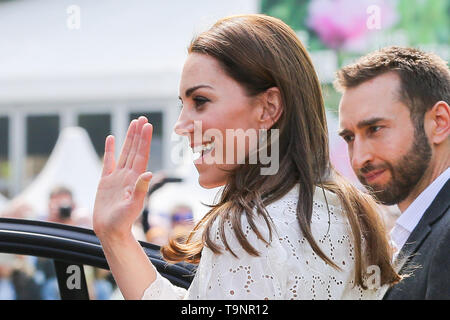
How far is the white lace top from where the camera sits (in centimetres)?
138

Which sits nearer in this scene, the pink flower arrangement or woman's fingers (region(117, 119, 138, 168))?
woman's fingers (region(117, 119, 138, 168))

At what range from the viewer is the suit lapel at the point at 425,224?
2.00 meters

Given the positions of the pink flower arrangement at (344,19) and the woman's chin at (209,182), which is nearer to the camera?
the woman's chin at (209,182)

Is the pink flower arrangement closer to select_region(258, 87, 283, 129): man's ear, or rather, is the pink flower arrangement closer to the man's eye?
the man's eye

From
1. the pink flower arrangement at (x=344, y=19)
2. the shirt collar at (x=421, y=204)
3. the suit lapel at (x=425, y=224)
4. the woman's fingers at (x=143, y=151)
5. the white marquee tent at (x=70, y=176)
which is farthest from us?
the pink flower arrangement at (x=344, y=19)

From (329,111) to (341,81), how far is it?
176 millimetres

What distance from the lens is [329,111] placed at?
8.93 ft

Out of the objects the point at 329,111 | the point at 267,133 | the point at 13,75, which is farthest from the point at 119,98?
the point at 267,133

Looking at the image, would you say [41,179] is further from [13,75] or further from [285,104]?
[285,104]

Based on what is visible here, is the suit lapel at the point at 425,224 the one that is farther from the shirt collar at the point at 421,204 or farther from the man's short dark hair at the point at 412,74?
the man's short dark hair at the point at 412,74

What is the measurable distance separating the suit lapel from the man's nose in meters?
0.34

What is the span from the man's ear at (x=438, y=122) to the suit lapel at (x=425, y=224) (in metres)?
0.29

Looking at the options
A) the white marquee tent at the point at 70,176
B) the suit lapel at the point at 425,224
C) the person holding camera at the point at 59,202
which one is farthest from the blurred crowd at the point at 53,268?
the suit lapel at the point at 425,224

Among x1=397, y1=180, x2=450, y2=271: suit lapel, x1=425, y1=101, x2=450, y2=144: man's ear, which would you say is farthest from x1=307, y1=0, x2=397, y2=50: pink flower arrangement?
x1=397, y1=180, x2=450, y2=271: suit lapel
